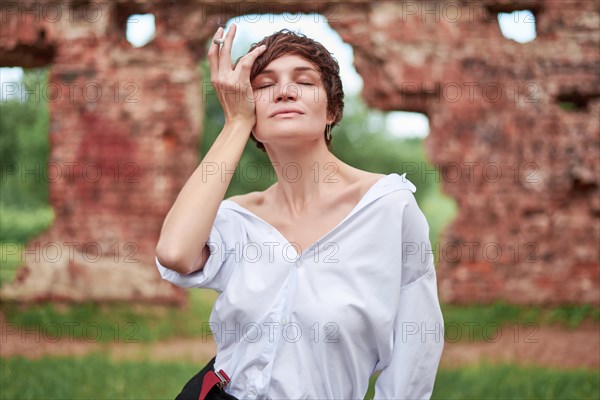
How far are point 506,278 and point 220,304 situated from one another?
5.71 m

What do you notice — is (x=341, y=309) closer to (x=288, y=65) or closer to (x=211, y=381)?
(x=211, y=381)

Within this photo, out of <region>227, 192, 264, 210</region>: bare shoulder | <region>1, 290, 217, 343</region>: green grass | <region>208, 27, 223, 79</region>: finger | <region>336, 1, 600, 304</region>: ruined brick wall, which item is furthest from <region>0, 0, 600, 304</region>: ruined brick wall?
<region>208, 27, 223, 79</region>: finger

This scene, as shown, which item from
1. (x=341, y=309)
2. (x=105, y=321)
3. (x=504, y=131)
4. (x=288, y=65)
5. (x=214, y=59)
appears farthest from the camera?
(x=504, y=131)

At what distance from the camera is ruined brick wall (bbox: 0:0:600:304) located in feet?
22.4

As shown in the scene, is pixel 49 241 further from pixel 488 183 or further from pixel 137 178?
pixel 488 183

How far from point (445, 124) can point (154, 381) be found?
4300mm

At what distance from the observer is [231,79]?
5.31ft

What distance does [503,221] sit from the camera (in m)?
6.88

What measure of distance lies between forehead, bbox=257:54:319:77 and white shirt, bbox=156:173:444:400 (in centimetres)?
40

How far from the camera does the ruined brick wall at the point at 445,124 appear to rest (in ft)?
22.4

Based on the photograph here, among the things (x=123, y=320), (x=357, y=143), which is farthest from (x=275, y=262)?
(x=357, y=143)

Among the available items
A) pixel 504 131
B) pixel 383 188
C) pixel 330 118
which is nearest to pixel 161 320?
pixel 504 131

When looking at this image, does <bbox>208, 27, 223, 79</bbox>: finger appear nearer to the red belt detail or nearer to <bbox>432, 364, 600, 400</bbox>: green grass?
the red belt detail

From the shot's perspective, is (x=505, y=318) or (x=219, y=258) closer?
(x=219, y=258)
